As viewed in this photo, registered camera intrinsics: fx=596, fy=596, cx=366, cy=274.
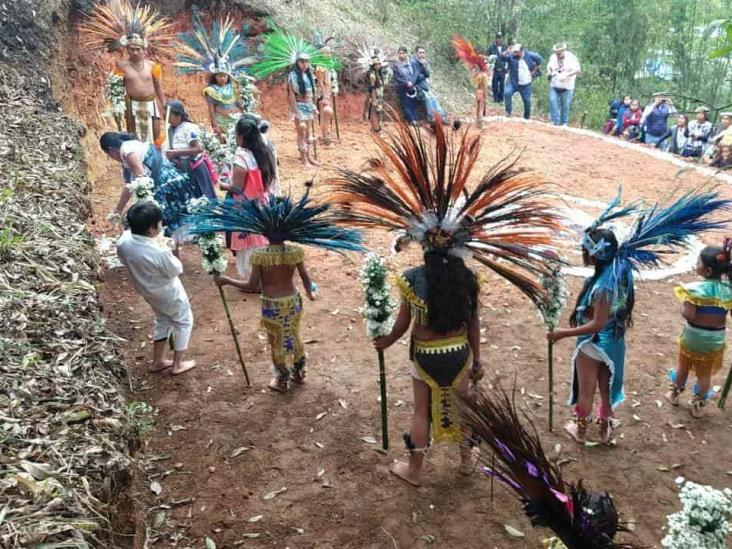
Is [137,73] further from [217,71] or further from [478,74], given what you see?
[478,74]

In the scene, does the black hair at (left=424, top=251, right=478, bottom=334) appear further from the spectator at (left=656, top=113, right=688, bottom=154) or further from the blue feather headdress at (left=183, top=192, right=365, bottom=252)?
the spectator at (left=656, top=113, right=688, bottom=154)

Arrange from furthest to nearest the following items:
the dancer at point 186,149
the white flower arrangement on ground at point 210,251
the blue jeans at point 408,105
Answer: the blue jeans at point 408,105, the dancer at point 186,149, the white flower arrangement on ground at point 210,251

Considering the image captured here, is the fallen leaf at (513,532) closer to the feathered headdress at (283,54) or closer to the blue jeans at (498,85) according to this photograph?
the feathered headdress at (283,54)

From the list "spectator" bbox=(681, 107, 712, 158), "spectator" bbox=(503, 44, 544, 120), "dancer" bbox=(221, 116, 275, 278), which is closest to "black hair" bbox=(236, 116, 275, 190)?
"dancer" bbox=(221, 116, 275, 278)

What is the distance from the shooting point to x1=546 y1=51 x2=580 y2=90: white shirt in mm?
13750

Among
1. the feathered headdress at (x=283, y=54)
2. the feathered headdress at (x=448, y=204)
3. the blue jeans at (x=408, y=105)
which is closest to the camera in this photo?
the feathered headdress at (x=448, y=204)

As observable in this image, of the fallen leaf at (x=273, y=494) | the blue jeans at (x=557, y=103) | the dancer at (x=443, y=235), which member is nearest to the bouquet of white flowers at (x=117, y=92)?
the dancer at (x=443, y=235)

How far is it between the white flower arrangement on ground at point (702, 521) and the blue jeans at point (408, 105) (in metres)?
13.0

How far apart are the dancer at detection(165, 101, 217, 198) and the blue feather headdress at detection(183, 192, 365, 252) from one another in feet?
7.49

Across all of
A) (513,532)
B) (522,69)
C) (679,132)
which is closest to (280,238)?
(513,532)

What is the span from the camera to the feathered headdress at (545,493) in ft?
6.38

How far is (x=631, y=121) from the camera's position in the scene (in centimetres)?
1458

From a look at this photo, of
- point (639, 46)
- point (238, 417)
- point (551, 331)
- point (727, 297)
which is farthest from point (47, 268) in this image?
point (639, 46)

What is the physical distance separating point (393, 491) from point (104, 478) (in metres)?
1.98
